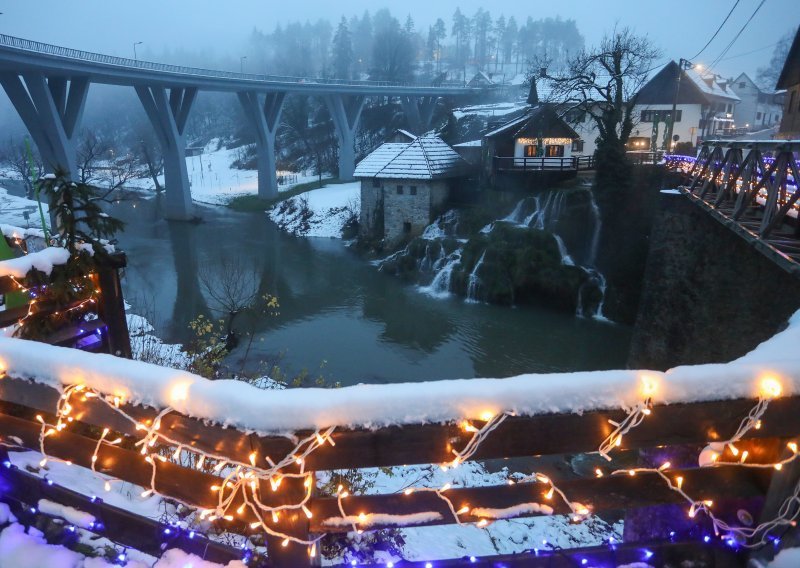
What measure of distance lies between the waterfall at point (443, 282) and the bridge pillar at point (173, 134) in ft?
74.6

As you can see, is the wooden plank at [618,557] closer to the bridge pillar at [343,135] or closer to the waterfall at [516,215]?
the waterfall at [516,215]

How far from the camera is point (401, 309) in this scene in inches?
783

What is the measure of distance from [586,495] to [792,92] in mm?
27631

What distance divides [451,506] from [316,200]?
3668 centimetres

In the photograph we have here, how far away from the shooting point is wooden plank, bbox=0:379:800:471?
1.91 meters

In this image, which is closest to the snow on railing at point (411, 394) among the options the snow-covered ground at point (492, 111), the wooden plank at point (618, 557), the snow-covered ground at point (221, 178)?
the wooden plank at point (618, 557)

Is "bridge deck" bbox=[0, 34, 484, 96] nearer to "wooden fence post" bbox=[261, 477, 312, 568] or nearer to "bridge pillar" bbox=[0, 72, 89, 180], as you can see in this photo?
"bridge pillar" bbox=[0, 72, 89, 180]

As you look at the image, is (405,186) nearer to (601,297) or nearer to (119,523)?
(601,297)

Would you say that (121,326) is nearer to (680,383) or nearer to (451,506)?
(451,506)

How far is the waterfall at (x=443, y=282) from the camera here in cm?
2155

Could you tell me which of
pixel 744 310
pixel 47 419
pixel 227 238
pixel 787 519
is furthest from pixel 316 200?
pixel 787 519

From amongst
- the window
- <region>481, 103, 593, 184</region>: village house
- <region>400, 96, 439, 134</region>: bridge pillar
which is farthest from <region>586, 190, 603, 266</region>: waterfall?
<region>400, 96, 439, 134</region>: bridge pillar

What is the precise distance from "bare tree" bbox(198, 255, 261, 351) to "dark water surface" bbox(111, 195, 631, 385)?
368mm

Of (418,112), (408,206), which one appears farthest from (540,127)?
(418,112)
